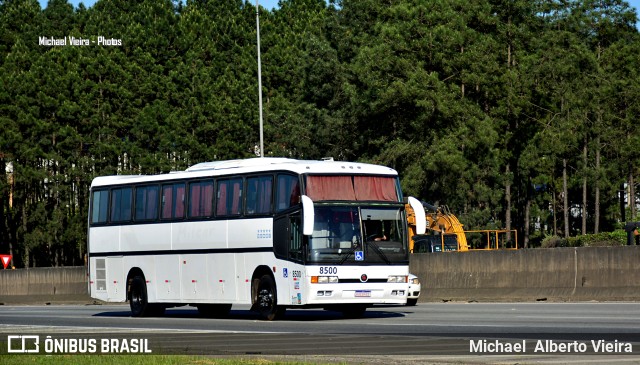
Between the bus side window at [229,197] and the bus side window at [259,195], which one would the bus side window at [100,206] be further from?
the bus side window at [259,195]

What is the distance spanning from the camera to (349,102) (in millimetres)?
83125

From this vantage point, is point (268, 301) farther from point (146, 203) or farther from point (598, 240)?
point (598, 240)

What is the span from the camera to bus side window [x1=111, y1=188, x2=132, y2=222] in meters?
32.5

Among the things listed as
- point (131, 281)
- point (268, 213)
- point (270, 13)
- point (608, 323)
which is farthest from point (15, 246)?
point (608, 323)

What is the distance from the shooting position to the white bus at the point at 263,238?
26.1 metres

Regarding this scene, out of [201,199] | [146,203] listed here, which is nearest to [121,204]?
[146,203]

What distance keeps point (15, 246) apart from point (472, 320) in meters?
76.5

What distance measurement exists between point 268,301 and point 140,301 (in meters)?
5.79

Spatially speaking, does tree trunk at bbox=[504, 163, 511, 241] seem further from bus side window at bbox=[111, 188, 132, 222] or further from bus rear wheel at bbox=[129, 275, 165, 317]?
bus rear wheel at bbox=[129, 275, 165, 317]

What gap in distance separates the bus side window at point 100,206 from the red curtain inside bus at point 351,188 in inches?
341

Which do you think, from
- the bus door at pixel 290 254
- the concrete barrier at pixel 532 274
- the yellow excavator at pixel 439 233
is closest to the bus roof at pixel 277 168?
the bus door at pixel 290 254

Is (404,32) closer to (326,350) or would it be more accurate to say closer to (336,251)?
(336,251)

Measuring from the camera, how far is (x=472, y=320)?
23.6 meters

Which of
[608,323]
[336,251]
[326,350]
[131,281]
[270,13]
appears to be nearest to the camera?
[326,350]
